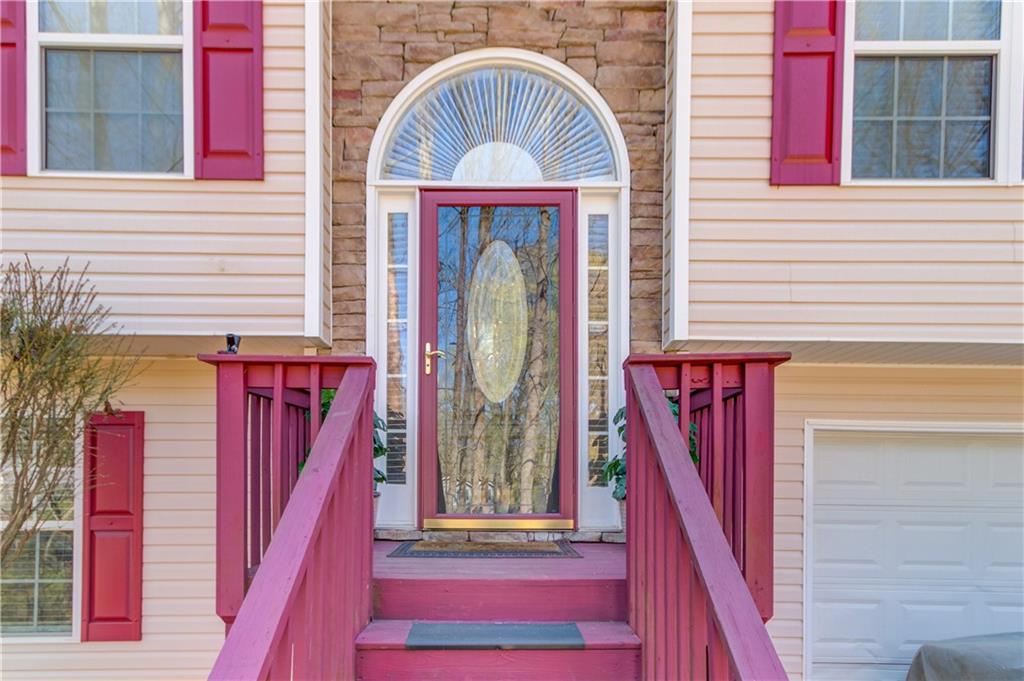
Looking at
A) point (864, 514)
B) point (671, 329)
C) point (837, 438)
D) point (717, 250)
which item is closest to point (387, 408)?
point (671, 329)

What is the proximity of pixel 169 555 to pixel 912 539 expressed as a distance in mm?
4007

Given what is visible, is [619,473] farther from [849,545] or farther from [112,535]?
[112,535]

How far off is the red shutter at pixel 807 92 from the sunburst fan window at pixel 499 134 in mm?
851

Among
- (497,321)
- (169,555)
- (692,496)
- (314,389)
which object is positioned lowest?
(169,555)

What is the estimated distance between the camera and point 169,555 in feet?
10.5

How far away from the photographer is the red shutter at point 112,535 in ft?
10.3

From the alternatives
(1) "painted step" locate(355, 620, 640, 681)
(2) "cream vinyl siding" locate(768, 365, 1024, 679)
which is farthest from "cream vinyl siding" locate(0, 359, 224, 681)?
(2) "cream vinyl siding" locate(768, 365, 1024, 679)

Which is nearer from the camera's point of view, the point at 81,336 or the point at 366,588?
the point at 366,588

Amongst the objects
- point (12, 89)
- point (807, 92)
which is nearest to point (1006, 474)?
point (807, 92)

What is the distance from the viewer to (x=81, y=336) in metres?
2.74

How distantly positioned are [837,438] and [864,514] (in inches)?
17.9

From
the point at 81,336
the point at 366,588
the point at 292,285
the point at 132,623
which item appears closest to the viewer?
the point at 366,588

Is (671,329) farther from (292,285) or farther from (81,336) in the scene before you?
(81,336)

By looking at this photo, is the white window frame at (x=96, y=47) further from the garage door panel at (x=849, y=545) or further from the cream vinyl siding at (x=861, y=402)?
the garage door panel at (x=849, y=545)
